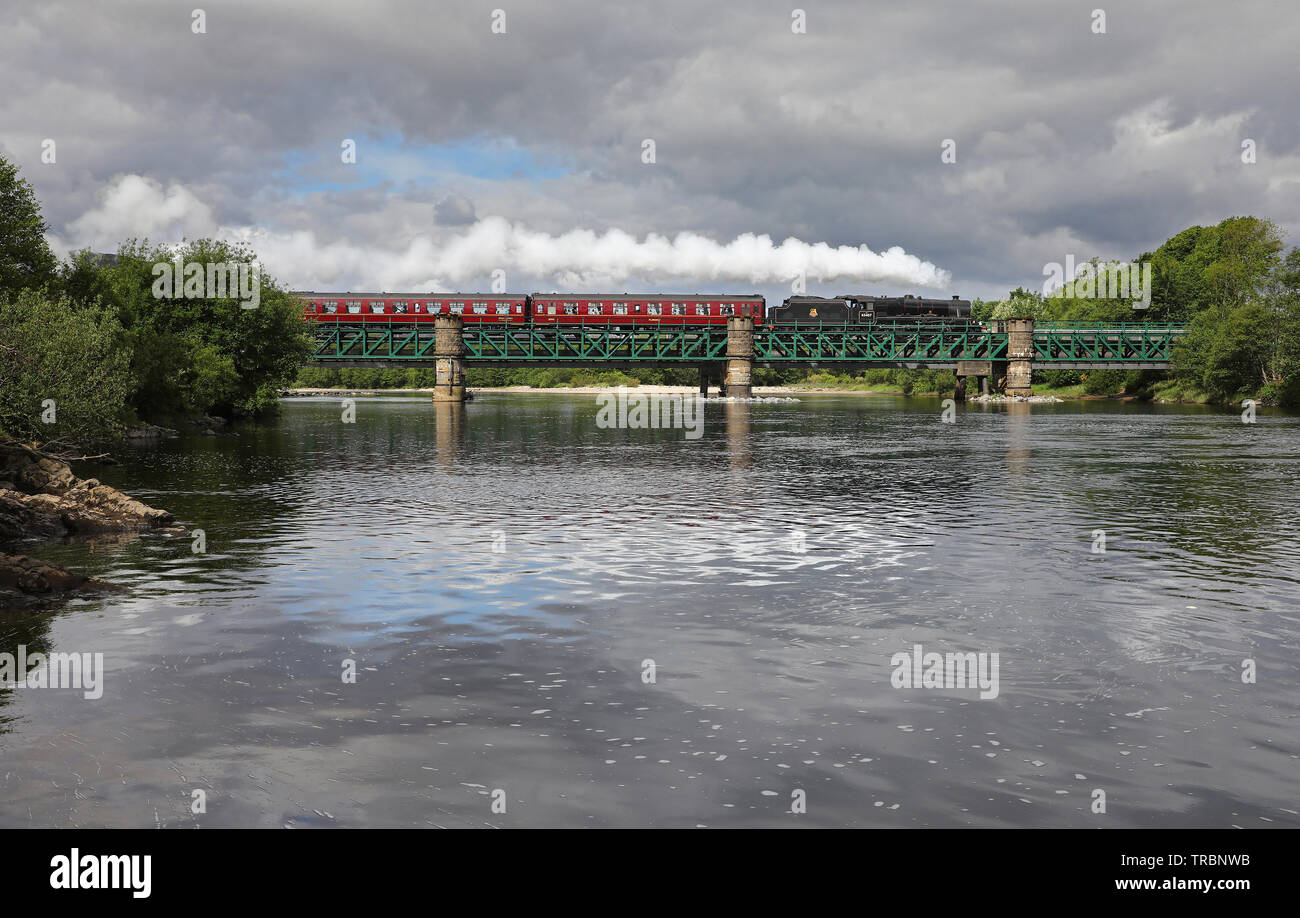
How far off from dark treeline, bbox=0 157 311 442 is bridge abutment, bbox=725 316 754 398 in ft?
162

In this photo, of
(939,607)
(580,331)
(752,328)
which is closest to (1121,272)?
(752,328)

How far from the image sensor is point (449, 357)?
11812 centimetres

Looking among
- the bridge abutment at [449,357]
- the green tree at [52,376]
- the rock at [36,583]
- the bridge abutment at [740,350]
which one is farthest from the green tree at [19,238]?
the bridge abutment at [740,350]

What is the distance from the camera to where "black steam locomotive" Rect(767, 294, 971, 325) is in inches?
4889

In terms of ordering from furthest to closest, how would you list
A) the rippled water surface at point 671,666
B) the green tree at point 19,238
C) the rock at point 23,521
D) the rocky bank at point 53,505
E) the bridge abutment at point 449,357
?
the bridge abutment at point 449,357
the green tree at point 19,238
the rocky bank at point 53,505
the rock at point 23,521
the rippled water surface at point 671,666

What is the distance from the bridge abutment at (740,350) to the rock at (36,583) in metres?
95.9

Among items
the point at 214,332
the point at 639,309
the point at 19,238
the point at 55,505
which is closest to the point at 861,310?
the point at 639,309

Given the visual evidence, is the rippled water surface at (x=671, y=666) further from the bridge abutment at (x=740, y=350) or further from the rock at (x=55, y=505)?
the bridge abutment at (x=740, y=350)

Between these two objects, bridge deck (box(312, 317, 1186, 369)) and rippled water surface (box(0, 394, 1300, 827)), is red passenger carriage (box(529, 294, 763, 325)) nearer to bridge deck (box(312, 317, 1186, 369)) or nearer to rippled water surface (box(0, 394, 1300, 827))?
bridge deck (box(312, 317, 1186, 369))

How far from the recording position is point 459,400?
427 feet

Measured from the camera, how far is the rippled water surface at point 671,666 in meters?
9.62

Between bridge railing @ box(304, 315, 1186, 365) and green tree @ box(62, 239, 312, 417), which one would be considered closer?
green tree @ box(62, 239, 312, 417)

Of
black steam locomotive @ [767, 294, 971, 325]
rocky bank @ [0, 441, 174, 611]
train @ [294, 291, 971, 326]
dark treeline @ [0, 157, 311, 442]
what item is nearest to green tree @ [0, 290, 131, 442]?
dark treeline @ [0, 157, 311, 442]
